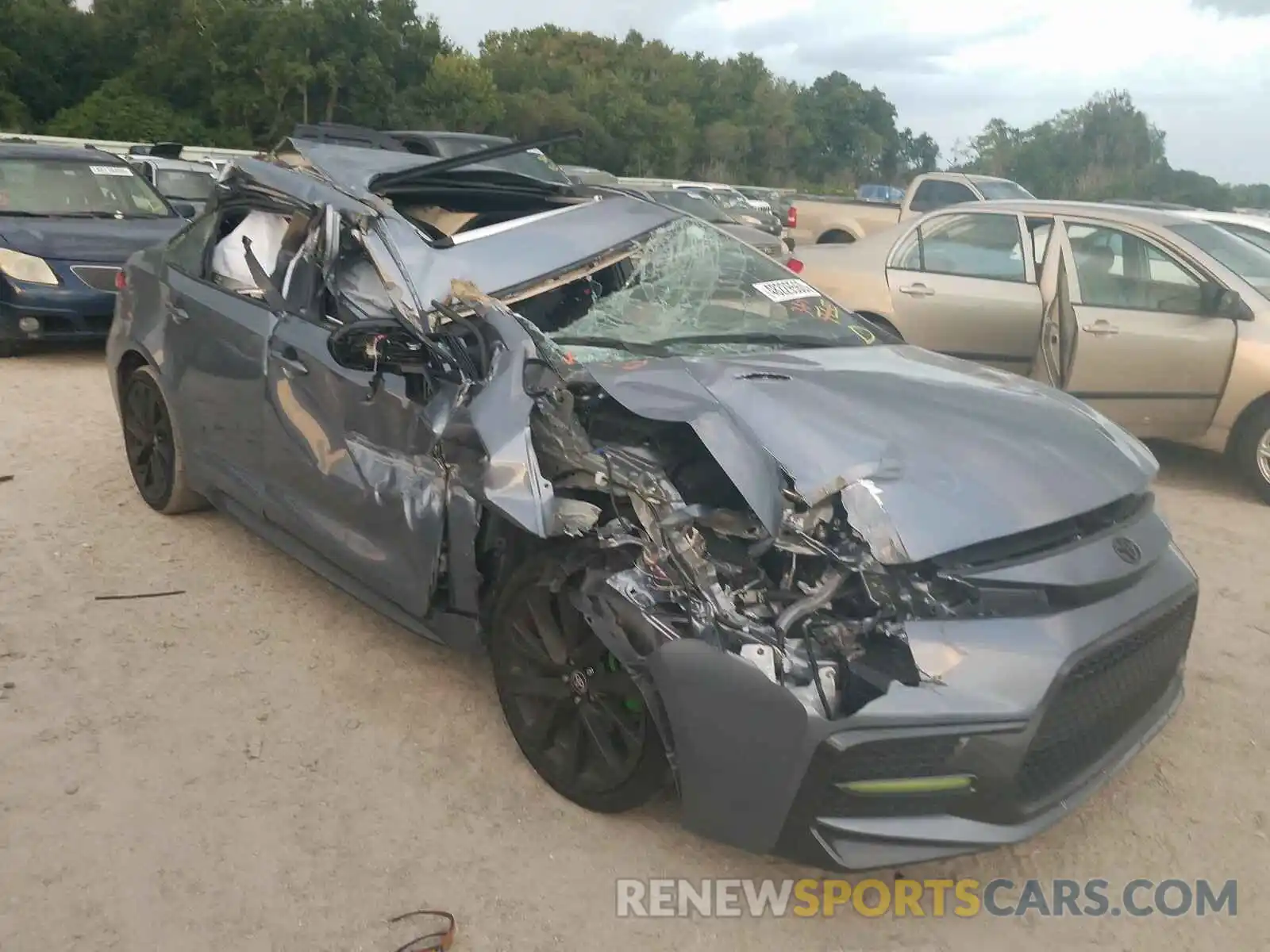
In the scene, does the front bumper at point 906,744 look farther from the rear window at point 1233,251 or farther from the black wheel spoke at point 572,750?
the rear window at point 1233,251

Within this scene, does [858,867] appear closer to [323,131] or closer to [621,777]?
[621,777]

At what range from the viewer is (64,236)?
8.77 metres

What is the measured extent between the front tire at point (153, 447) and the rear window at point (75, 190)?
4.94 meters

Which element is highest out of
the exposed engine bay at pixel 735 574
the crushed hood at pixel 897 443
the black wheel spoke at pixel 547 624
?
the crushed hood at pixel 897 443

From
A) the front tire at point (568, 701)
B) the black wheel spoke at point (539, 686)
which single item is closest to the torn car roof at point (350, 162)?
the front tire at point (568, 701)

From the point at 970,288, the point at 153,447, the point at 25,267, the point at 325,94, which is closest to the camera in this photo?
the point at 153,447

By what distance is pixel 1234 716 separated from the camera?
370 cm

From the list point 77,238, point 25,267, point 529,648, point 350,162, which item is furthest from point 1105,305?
point 25,267

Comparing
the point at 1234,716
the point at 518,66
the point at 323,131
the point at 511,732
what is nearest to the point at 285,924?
the point at 511,732

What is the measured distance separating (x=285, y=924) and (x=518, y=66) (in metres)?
61.7

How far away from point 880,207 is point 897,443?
13.2m

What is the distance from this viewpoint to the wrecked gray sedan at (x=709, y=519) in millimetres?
2496

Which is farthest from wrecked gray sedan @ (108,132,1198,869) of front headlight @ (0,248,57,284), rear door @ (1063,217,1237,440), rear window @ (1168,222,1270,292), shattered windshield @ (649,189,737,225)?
shattered windshield @ (649,189,737,225)

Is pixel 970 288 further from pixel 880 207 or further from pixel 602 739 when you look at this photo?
pixel 880 207
